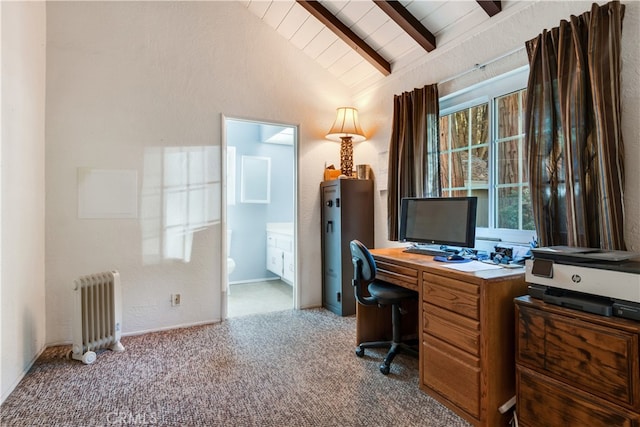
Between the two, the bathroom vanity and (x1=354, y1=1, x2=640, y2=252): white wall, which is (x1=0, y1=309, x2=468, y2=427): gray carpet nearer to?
(x1=354, y1=1, x2=640, y2=252): white wall

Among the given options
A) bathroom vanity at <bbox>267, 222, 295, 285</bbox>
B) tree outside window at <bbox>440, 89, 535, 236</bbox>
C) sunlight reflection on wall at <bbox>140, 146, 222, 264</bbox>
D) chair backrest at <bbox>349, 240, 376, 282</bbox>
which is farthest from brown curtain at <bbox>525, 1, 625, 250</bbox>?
bathroom vanity at <bbox>267, 222, 295, 285</bbox>

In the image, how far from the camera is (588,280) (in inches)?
54.5

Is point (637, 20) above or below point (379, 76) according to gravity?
below

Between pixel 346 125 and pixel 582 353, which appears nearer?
pixel 582 353

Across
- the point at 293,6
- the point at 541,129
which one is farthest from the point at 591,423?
the point at 293,6

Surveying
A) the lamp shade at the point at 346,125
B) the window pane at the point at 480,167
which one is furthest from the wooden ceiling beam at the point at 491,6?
the lamp shade at the point at 346,125

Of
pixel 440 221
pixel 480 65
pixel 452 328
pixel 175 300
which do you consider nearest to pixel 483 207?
pixel 440 221

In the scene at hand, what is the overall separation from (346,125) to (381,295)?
1.91 meters

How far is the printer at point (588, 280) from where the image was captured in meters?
1.29

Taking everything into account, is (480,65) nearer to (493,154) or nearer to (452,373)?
A: (493,154)

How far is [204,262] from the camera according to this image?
10.6 feet

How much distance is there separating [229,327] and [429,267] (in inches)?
79.5

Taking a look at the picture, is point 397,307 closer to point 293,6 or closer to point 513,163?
point 513,163

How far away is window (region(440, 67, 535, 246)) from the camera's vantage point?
234 cm
